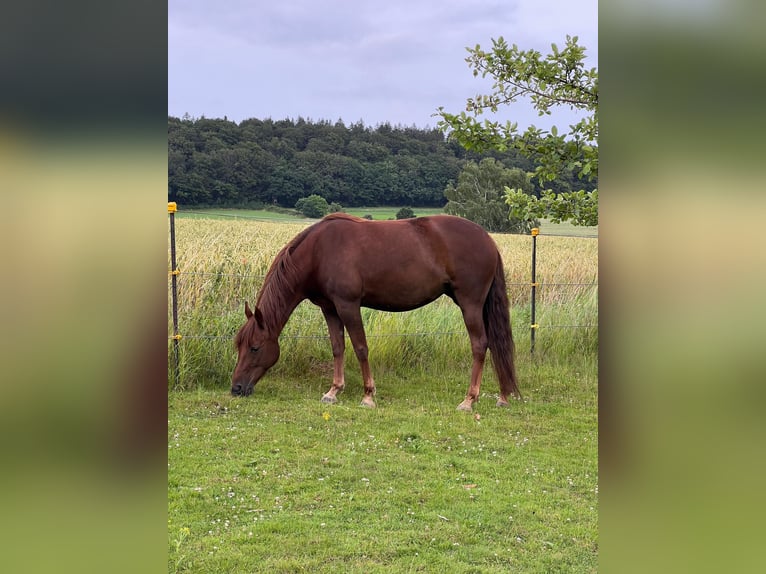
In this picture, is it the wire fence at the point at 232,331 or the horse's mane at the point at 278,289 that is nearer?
the horse's mane at the point at 278,289

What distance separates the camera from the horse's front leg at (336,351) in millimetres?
5809

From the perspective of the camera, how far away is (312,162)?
32.4 metres

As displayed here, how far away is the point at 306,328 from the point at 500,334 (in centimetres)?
242

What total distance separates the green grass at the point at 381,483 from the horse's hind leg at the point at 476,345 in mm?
160

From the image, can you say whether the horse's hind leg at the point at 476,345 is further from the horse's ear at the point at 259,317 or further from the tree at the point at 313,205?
the tree at the point at 313,205

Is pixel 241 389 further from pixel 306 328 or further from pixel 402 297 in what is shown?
pixel 402 297

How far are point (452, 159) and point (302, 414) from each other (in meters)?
31.4

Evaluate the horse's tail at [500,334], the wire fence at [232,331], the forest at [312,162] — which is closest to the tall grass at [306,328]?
the wire fence at [232,331]

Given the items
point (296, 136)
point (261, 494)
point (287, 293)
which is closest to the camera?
point (261, 494)
